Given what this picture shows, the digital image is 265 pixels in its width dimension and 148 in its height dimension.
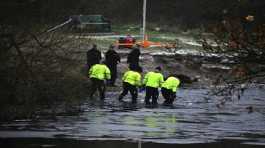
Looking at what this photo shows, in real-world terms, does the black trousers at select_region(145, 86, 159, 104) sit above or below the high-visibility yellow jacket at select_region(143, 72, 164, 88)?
below

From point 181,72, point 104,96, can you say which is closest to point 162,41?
point 181,72

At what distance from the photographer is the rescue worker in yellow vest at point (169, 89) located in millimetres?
34897

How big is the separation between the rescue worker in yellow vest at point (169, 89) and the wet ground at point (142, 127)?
0.39 metres

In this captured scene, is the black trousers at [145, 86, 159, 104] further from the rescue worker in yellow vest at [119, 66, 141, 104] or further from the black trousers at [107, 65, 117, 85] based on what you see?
the black trousers at [107, 65, 117, 85]

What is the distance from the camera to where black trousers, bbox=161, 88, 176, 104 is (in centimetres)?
3494

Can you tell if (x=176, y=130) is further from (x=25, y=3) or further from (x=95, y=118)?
(x=25, y=3)

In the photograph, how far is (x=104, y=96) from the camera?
36.4 meters

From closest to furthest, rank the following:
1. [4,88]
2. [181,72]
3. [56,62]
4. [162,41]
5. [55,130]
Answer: [55,130] < [4,88] < [56,62] < [181,72] < [162,41]

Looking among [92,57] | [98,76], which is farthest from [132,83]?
[92,57]

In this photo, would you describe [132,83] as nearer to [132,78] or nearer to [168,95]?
[132,78]

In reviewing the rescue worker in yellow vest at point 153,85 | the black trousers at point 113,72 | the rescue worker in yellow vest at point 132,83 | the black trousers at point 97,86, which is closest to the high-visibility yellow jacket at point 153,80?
the rescue worker in yellow vest at point 153,85

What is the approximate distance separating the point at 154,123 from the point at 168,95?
8.83 metres

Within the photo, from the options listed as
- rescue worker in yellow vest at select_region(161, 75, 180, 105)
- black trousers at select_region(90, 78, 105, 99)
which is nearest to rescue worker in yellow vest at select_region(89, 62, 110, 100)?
black trousers at select_region(90, 78, 105, 99)

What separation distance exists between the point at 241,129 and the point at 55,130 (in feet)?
17.4
